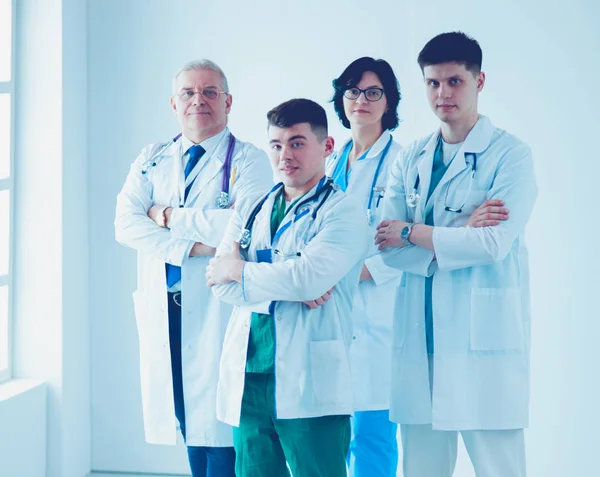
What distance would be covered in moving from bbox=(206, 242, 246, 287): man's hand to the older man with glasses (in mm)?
281

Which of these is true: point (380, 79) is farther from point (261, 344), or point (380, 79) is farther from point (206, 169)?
point (261, 344)

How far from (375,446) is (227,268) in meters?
0.99

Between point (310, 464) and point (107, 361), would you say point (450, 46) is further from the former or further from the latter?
point (107, 361)

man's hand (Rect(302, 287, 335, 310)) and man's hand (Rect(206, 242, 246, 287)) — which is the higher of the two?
man's hand (Rect(206, 242, 246, 287))

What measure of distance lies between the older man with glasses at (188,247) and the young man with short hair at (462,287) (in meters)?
0.60

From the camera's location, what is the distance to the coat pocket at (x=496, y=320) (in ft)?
6.95

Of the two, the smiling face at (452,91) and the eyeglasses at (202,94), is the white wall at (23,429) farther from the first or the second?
the smiling face at (452,91)

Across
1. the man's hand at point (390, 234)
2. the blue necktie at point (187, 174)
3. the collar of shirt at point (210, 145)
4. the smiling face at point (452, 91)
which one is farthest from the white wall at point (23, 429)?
the smiling face at point (452, 91)

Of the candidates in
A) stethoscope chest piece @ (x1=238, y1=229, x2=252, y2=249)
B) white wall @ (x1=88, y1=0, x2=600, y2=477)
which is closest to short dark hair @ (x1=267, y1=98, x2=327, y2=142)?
stethoscope chest piece @ (x1=238, y1=229, x2=252, y2=249)

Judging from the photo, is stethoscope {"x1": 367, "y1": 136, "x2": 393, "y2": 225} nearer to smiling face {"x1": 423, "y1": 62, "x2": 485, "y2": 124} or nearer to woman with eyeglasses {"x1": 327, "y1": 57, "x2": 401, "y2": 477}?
woman with eyeglasses {"x1": 327, "y1": 57, "x2": 401, "y2": 477}

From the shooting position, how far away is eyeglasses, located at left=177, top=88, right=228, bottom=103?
254cm

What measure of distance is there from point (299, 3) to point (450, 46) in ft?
4.49

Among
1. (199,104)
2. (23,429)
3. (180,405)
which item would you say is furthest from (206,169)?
(23,429)

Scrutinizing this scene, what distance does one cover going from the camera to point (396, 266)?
2.26m
